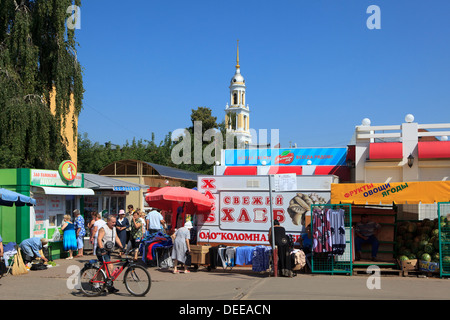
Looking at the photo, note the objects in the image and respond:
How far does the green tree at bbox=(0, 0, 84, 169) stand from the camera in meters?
20.0

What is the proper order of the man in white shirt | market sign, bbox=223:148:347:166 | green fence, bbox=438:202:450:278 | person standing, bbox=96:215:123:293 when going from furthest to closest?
market sign, bbox=223:148:347:166 → the man in white shirt → green fence, bbox=438:202:450:278 → person standing, bbox=96:215:123:293

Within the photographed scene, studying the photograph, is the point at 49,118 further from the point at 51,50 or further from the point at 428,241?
the point at 428,241

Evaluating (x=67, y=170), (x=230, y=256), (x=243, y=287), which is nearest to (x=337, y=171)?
(x=230, y=256)

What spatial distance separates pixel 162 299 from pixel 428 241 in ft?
24.7

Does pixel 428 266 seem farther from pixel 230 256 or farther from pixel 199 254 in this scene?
pixel 199 254

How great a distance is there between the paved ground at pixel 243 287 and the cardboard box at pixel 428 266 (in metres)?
0.36

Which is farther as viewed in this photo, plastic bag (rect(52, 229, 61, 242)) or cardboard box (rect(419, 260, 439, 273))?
plastic bag (rect(52, 229, 61, 242))

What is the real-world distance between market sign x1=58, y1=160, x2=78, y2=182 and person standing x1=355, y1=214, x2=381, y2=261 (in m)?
10.2

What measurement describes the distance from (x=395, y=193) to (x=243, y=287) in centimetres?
473

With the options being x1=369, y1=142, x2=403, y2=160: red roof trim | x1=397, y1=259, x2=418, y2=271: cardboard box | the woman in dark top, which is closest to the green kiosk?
the woman in dark top

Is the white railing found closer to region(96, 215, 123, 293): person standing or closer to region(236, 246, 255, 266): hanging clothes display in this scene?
region(236, 246, 255, 266): hanging clothes display

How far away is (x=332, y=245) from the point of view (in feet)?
42.0

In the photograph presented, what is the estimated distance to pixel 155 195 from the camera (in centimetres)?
1441
